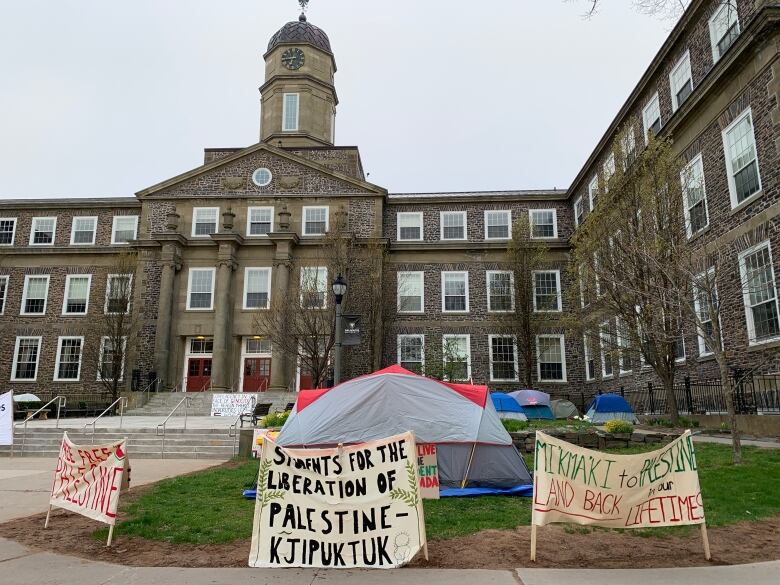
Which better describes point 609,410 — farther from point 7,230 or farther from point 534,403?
point 7,230

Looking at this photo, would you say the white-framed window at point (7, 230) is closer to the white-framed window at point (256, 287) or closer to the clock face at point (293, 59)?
the white-framed window at point (256, 287)

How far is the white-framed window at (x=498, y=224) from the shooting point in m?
31.9

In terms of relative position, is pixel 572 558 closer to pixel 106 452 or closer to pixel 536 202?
pixel 106 452

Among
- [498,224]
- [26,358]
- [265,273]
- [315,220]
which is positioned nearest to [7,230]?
[26,358]

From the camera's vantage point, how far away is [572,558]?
5.56 metres

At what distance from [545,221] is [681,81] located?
1301cm

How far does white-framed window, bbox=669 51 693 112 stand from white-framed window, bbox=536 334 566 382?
43.1 feet

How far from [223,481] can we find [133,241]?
23899mm

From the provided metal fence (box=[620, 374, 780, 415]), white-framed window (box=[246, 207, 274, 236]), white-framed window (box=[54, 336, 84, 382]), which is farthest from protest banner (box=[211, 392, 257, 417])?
metal fence (box=[620, 374, 780, 415])

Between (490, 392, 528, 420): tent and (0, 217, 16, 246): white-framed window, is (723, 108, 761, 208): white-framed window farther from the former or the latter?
(0, 217, 16, 246): white-framed window

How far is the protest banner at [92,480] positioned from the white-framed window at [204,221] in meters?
25.0

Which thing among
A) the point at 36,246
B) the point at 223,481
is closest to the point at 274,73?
the point at 36,246

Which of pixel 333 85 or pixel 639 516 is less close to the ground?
pixel 333 85

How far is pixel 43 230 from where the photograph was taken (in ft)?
110
